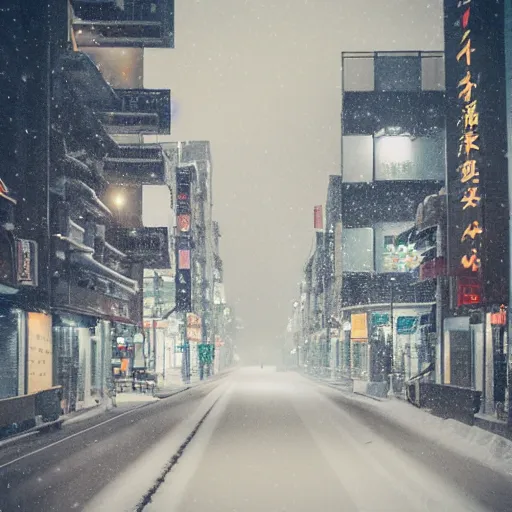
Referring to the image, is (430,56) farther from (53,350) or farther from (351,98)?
(53,350)

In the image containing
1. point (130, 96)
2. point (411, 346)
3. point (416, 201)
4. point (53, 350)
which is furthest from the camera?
point (416, 201)

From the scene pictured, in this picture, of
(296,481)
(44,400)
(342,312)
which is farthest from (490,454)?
(342,312)

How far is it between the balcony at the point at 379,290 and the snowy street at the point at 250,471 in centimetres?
3750

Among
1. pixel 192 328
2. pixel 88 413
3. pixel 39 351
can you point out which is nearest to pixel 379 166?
pixel 192 328

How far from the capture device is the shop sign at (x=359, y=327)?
63.0 meters

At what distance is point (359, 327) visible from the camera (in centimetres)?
6412

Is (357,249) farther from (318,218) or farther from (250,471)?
(250,471)

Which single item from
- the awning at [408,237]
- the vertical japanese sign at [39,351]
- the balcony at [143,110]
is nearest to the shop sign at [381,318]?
the awning at [408,237]

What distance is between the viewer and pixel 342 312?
71562 mm

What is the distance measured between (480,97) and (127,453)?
756 inches

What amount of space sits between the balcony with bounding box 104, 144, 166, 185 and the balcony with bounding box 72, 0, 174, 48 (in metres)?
6.73

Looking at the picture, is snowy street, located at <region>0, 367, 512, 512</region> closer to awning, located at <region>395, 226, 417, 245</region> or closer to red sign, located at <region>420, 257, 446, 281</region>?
red sign, located at <region>420, 257, 446, 281</region>

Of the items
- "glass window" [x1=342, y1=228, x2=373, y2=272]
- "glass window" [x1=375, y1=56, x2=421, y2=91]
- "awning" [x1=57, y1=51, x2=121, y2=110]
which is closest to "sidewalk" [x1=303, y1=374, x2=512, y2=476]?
"awning" [x1=57, y1=51, x2=121, y2=110]

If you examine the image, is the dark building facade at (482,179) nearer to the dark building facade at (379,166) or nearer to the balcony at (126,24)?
the balcony at (126,24)
